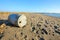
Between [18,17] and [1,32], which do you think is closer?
[1,32]

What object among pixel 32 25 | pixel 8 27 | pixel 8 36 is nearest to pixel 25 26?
pixel 32 25

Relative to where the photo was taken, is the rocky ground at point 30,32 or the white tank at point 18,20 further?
the white tank at point 18,20

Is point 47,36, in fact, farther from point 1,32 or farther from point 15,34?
point 1,32

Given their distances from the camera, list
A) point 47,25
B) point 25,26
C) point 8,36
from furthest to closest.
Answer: point 47,25
point 25,26
point 8,36

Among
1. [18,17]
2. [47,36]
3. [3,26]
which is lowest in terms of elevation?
[47,36]

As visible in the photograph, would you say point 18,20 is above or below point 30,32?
above

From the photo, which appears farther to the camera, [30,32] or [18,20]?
[18,20]

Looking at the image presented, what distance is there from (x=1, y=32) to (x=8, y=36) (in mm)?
828

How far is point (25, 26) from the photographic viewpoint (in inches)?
440

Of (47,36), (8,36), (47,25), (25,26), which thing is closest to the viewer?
Answer: (8,36)

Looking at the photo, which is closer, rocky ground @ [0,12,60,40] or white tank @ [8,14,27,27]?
rocky ground @ [0,12,60,40]

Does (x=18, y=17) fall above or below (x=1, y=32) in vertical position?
above

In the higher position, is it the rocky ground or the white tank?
the white tank

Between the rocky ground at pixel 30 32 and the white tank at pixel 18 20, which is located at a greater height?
the white tank at pixel 18 20
